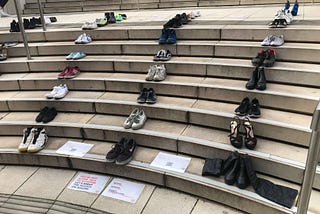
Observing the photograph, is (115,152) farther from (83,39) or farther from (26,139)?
(83,39)

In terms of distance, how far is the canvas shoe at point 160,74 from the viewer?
4270 millimetres

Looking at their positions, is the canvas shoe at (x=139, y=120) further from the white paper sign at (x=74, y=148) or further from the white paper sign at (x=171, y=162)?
the white paper sign at (x=74, y=148)

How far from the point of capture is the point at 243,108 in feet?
11.4

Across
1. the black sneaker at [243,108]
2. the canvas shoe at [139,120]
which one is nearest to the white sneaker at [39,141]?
the canvas shoe at [139,120]

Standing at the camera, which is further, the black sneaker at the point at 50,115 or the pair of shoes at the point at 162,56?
the pair of shoes at the point at 162,56

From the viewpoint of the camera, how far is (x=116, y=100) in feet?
14.0

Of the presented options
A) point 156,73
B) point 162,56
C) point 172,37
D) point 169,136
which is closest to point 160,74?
point 156,73

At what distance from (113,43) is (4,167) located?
2594mm

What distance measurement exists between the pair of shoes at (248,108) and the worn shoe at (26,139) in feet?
8.99

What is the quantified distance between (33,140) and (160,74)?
78.2 inches

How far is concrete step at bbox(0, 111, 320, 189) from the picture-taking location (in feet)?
9.83

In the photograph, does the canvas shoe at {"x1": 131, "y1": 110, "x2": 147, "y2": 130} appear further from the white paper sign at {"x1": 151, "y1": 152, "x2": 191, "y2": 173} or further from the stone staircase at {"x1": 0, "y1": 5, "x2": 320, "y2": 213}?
the white paper sign at {"x1": 151, "y1": 152, "x2": 191, "y2": 173}

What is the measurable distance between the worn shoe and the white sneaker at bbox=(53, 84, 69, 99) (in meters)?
0.64

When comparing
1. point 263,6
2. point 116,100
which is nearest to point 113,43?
point 116,100
